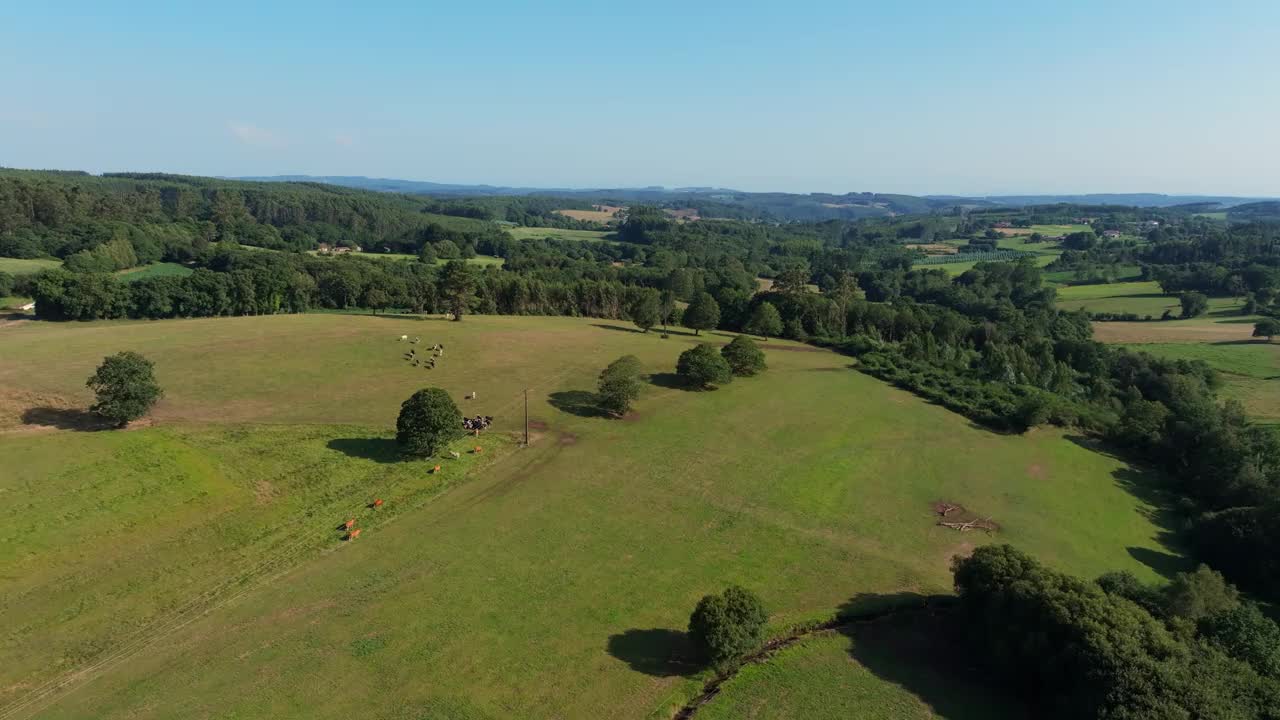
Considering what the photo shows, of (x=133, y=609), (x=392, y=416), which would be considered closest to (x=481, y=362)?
(x=392, y=416)

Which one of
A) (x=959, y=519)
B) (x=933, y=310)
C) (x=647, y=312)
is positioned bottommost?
(x=959, y=519)

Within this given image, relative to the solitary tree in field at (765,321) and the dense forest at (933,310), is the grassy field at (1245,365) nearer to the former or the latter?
the dense forest at (933,310)

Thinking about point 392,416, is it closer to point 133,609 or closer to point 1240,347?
point 133,609

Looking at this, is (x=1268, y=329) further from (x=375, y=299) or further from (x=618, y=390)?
(x=375, y=299)

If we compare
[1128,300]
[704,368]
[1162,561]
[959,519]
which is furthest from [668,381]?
[1128,300]

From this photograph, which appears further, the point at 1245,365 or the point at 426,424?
the point at 1245,365
